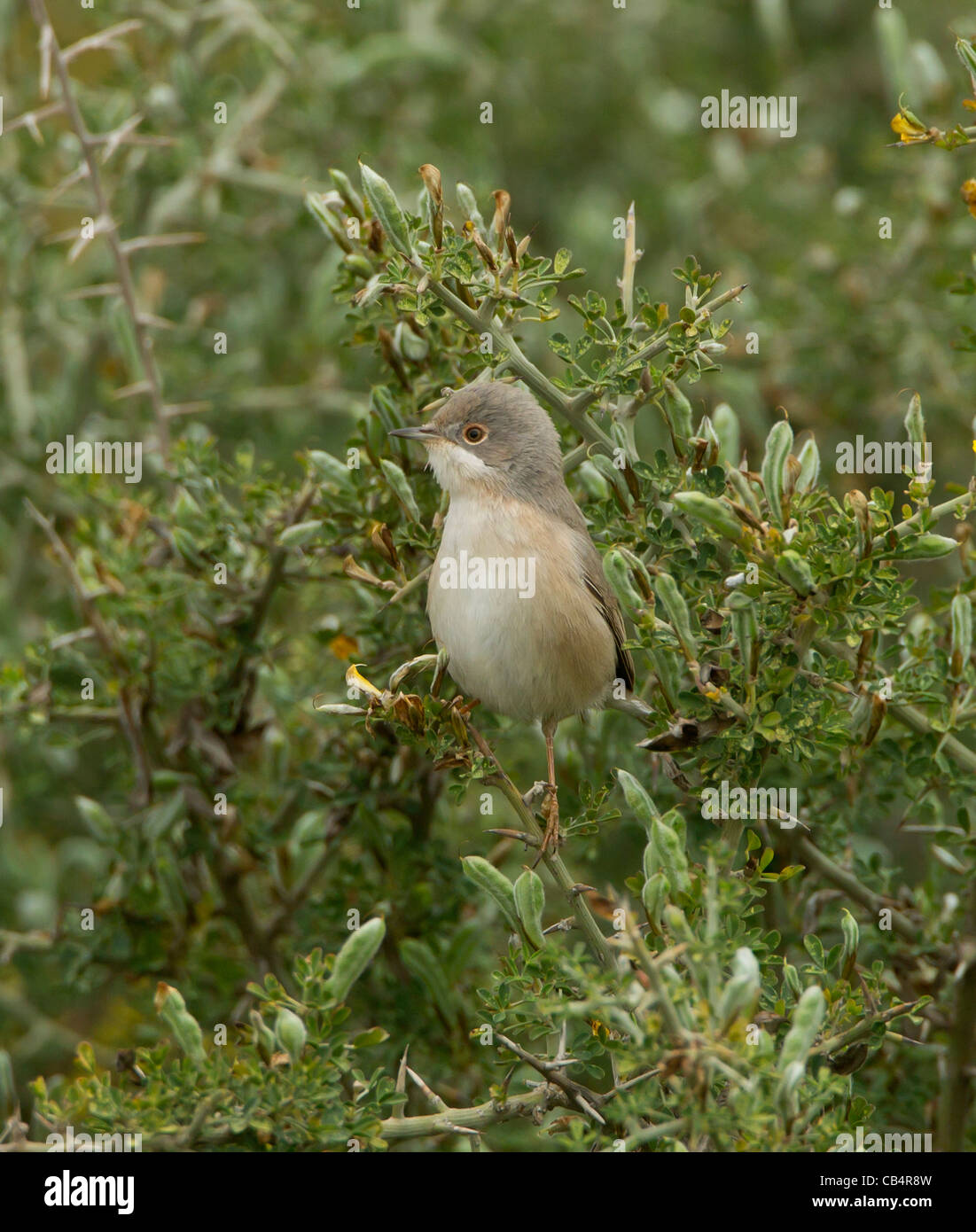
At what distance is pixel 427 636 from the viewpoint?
3768 millimetres

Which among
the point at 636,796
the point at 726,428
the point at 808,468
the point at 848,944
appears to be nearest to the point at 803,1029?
the point at 848,944

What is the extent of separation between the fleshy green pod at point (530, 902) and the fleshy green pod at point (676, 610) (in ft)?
1.96

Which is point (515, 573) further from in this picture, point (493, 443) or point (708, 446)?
point (708, 446)

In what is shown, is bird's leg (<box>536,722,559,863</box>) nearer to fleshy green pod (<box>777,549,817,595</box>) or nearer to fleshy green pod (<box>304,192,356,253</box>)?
fleshy green pod (<box>777,549,817,595</box>)

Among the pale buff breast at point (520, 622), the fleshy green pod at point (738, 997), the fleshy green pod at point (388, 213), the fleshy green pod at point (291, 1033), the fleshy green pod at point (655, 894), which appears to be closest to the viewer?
the fleshy green pod at point (738, 997)

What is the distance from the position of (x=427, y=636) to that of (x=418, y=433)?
61 cm

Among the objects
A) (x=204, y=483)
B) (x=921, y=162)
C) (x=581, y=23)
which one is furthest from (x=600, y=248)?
(x=204, y=483)

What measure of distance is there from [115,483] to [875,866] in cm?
296

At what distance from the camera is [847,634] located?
2793 millimetres

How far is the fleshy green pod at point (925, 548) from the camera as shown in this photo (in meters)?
2.69

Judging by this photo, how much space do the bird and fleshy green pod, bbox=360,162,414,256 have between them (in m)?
0.54

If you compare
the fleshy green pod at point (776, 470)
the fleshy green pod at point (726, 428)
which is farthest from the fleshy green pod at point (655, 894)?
the fleshy green pod at point (726, 428)

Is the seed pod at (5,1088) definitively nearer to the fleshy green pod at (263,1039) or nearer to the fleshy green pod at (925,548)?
the fleshy green pod at (263,1039)

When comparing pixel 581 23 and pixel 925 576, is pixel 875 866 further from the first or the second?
pixel 581 23
